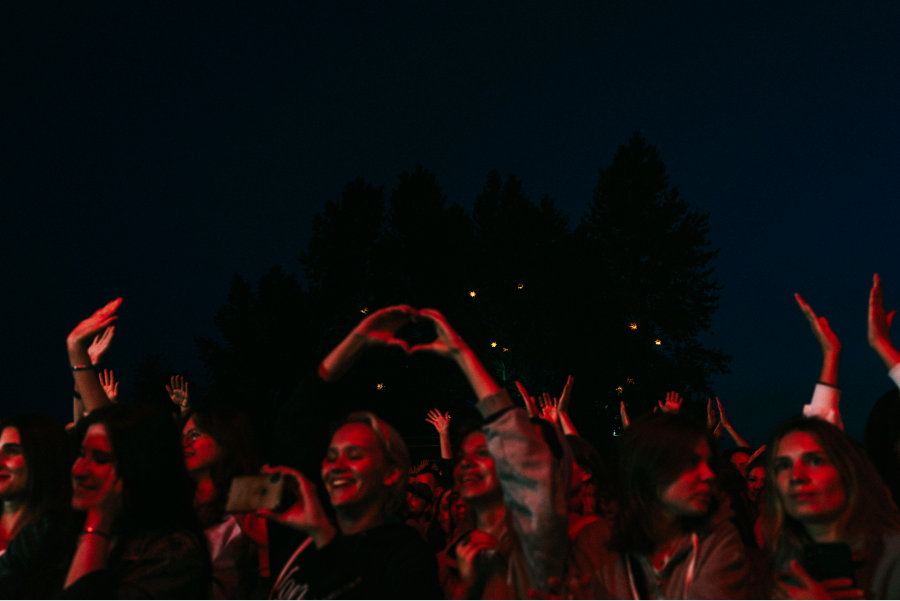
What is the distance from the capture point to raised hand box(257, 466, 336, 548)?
8.96ft

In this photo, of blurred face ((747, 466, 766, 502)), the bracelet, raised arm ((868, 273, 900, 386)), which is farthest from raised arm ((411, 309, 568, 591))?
blurred face ((747, 466, 766, 502))

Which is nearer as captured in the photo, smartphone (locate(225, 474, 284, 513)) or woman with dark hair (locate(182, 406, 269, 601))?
smartphone (locate(225, 474, 284, 513))

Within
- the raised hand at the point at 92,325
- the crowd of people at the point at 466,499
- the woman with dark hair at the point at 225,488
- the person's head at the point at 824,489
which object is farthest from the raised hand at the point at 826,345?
the raised hand at the point at 92,325

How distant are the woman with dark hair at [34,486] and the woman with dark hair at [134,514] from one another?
37 cm

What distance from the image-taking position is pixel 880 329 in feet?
12.7

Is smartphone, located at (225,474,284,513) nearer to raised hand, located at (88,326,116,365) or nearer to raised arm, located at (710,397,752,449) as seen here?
raised hand, located at (88,326,116,365)

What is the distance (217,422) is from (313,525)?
153 centimetres

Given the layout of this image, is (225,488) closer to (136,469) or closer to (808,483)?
(136,469)

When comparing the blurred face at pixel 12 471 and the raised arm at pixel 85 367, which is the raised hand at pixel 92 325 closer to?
the raised arm at pixel 85 367

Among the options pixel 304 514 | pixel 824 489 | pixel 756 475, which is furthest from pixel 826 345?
pixel 304 514

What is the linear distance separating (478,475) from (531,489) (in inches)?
31.5

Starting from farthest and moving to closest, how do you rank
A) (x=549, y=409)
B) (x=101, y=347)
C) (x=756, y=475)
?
(x=549, y=409) → (x=756, y=475) → (x=101, y=347)

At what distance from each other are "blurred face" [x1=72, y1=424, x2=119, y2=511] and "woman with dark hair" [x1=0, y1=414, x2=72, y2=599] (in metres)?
0.33

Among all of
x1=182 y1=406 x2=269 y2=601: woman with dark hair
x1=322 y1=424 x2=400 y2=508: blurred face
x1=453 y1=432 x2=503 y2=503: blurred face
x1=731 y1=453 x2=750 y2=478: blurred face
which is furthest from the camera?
x1=731 y1=453 x2=750 y2=478: blurred face
